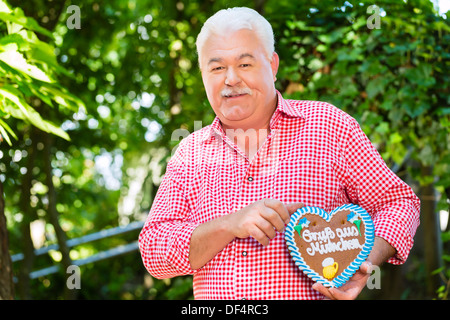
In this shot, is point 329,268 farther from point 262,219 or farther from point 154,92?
point 154,92

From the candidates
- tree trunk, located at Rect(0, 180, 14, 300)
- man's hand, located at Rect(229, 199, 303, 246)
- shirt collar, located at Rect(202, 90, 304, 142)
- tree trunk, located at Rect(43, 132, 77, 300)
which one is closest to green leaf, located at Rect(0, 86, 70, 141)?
tree trunk, located at Rect(0, 180, 14, 300)

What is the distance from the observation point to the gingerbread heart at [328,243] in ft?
4.44

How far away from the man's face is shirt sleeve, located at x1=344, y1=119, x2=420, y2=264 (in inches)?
10.3

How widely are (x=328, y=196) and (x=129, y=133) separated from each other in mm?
4294

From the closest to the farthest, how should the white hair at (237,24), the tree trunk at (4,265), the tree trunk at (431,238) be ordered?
1. the white hair at (237,24)
2. the tree trunk at (4,265)
3. the tree trunk at (431,238)

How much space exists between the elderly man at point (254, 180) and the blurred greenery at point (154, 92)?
56cm

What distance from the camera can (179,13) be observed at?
430 cm

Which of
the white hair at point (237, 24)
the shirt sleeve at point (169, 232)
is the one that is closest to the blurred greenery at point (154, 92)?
the shirt sleeve at point (169, 232)

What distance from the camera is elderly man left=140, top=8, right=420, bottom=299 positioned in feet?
4.71

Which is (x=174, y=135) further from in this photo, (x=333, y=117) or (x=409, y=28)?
(x=333, y=117)

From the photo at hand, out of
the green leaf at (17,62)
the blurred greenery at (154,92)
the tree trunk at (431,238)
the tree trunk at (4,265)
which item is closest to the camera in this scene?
the green leaf at (17,62)

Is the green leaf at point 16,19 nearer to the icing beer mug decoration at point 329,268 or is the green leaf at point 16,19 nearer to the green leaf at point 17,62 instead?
the green leaf at point 17,62
